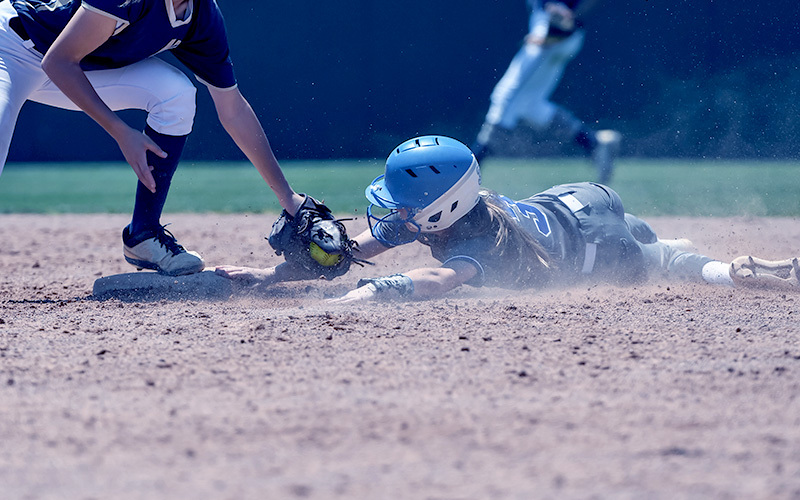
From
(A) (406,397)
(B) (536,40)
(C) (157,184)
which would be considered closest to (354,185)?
(B) (536,40)

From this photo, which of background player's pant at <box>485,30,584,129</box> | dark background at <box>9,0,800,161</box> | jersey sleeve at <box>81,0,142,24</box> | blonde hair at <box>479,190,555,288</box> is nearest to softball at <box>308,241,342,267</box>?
blonde hair at <box>479,190,555,288</box>

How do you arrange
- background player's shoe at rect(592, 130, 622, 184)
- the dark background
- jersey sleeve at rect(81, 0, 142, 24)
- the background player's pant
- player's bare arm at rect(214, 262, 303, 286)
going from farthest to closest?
the dark background, background player's shoe at rect(592, 130, 622, 184), the background player's pant, player's bare arm at rect(214, 262, 303, 286), jersey sleeve at rect(81, 0, 142, 24)

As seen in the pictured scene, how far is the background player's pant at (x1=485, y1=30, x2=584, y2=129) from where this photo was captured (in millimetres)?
6852

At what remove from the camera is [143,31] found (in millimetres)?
2945

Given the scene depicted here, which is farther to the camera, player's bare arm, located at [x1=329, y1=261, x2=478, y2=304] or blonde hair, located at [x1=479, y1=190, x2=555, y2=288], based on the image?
blonde hair, located at [x1=479, y1=190, x2=555, y2=288]

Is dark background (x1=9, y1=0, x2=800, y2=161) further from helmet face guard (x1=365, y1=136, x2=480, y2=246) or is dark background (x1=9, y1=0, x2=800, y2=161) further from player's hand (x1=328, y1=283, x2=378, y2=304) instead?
player's hand (x1=328, y1=283, x2=378, y2=304)

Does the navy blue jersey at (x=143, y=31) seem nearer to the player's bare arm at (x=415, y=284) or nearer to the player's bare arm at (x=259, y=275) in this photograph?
the player's bare arm at (x=259, y=275)

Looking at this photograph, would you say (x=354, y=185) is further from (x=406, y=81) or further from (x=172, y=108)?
(x=172, y=108)

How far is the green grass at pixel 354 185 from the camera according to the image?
21.7ft

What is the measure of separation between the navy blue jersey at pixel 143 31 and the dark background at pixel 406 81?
20.2 ft

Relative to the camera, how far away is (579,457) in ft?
4.74

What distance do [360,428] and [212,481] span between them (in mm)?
330

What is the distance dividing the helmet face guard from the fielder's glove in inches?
7.5

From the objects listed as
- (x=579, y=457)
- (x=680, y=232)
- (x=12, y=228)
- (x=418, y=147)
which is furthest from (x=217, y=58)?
(x=12, y=228)
